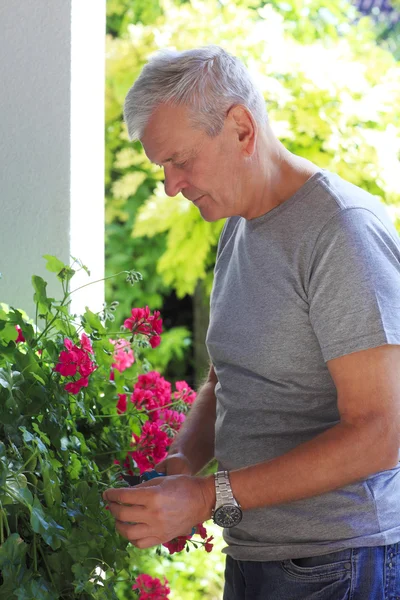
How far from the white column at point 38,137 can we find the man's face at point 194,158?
18.7 inches

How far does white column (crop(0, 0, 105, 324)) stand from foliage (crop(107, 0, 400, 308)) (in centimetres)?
171

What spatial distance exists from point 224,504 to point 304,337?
12.9 inches

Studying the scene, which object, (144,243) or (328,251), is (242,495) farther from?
(144,243)

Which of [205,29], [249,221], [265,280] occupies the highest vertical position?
[205,29]

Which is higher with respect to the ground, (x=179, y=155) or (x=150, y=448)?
(x=179, y=155)

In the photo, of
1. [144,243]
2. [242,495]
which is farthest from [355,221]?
[144,243]

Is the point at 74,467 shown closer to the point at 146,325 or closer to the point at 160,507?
the point at 160,507

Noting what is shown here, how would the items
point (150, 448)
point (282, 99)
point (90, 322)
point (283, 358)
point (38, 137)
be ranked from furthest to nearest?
point (282, 99) → point (38, 137) → point (150, 448) → point (90, 322) → point (283, 358)

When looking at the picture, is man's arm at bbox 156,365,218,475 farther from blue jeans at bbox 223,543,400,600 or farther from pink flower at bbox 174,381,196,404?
blue jeans at bbox 223,543,400,600

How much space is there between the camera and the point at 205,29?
398cm

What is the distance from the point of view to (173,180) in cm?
161

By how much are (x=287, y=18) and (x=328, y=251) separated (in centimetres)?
368

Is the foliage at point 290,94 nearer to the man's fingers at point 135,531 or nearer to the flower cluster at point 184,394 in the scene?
the flower cluster at point 184,394

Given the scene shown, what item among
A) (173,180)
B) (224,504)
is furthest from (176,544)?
(173,180)
